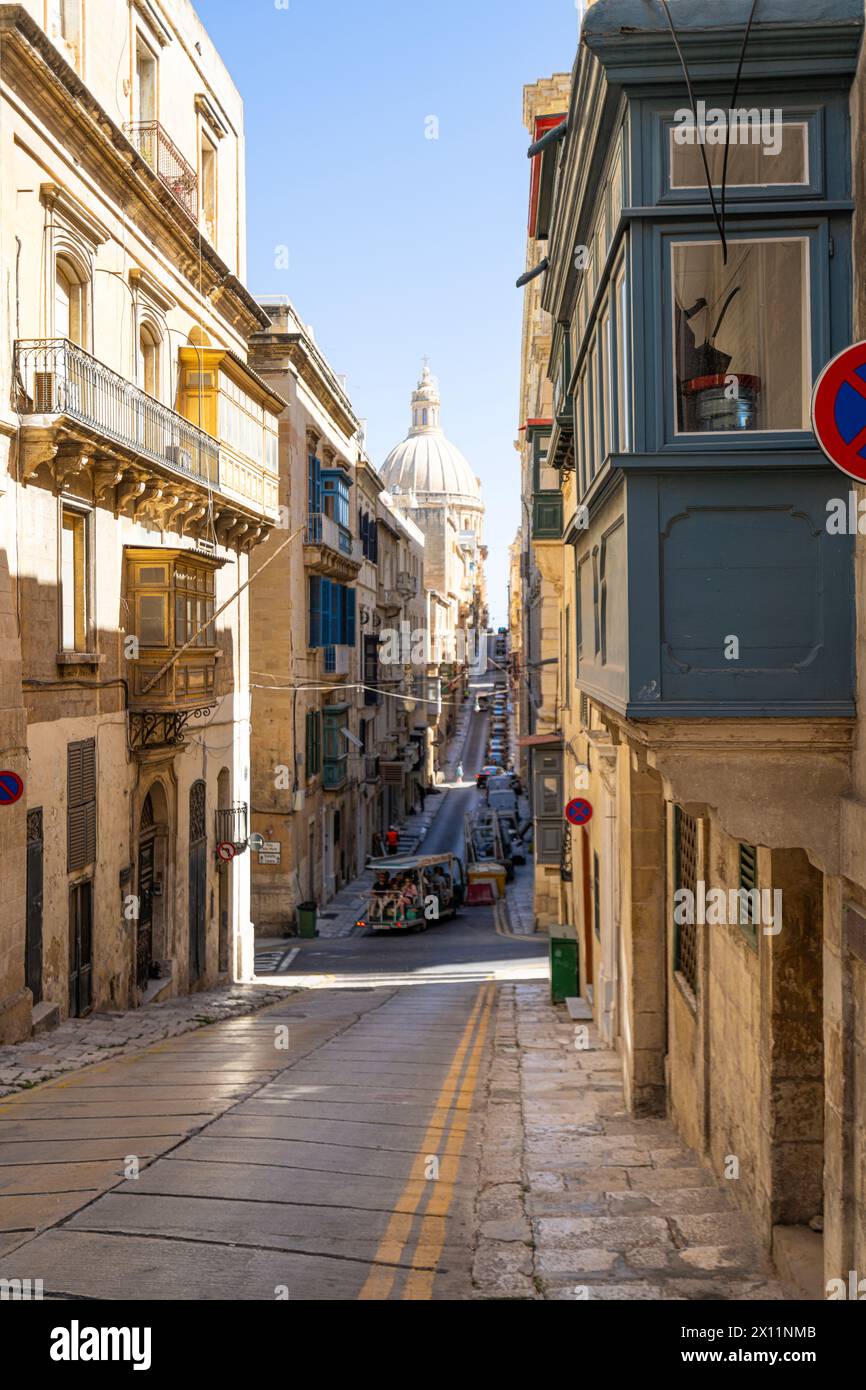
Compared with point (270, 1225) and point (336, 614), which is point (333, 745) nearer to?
point (336, 614)

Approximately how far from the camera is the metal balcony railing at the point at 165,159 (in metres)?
19.2

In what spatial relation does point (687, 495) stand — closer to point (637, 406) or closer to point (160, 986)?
point (637, 406)

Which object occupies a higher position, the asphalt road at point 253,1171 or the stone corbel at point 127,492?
the stone corbel at point 127,492

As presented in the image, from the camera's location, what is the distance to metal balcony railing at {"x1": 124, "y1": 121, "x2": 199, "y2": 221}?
63.1 ft

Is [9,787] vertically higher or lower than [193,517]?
lower

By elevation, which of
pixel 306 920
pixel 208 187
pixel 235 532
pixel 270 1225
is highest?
pixel 208 187

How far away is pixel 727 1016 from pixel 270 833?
24407 millimetres

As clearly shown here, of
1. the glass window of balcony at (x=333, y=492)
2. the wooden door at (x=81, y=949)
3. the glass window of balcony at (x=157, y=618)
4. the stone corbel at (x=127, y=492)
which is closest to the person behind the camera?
the wooden door at (x=81, y=949)

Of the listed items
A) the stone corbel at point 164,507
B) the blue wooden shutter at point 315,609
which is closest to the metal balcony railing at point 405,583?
the blue wooden shutter at point 315,609

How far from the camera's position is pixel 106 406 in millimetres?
16547

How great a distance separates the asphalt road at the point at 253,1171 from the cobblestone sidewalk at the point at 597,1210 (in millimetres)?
249

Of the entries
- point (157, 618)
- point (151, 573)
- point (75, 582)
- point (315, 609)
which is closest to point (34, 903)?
point (75, 582)

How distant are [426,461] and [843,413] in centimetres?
13447

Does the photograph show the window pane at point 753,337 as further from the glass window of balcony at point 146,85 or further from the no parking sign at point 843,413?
the glass window of balcony at point 146,85
